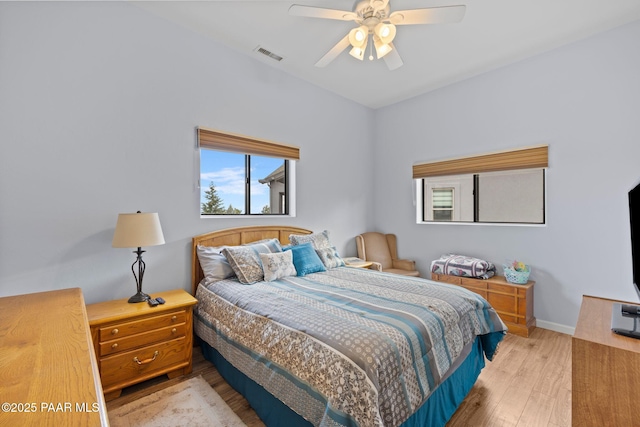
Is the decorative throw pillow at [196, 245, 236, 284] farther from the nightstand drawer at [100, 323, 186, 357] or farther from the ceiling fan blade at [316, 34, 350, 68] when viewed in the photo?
the ceiling fan blade at [316, 34, 350, 68]

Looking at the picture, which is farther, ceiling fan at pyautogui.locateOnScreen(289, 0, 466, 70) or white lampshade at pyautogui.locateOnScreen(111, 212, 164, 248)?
white lampshade at pyautogui.locateOnScreen(111, 212, 164, 248)

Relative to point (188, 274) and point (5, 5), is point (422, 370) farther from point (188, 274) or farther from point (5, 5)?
point (5, 5)

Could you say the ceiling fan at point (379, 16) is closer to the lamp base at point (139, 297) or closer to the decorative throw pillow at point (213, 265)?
the decorative throw pillow at point (213, 265)

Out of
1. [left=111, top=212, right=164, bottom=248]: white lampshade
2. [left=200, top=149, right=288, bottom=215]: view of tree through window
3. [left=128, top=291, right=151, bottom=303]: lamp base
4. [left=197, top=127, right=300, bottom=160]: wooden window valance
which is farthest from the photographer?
[left=200, top=149, right=288, bottom=215]: view of tree through window

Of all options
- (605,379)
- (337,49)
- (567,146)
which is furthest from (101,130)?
(567,146)

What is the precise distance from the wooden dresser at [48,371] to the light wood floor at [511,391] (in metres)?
1.22

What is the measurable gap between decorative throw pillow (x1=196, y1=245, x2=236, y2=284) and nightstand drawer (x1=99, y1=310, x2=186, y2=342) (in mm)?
431

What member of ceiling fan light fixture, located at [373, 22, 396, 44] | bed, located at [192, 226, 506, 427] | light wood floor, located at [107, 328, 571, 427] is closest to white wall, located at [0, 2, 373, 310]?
bed, located at [192, 226, 506, 427]

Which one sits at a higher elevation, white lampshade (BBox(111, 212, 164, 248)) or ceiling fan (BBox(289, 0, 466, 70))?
ceiling fan (BBox(289, 0, 466, 70))

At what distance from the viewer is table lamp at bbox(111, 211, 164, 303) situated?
211 cm

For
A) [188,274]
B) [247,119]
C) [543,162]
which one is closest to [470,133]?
[543,162]

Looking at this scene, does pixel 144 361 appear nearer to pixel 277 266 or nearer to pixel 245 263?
pixel 245 263

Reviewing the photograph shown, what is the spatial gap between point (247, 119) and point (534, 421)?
349 centimetres

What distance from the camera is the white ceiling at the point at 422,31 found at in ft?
7.87
